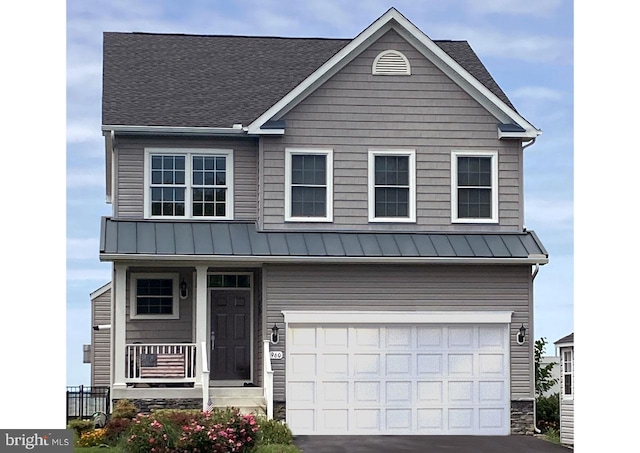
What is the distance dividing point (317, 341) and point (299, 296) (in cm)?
102

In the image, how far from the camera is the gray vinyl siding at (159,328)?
26844 millimetres

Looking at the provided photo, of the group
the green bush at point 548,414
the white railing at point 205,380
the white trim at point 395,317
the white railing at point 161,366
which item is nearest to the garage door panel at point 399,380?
the white trim at point 395,317

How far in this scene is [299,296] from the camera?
83.4ft

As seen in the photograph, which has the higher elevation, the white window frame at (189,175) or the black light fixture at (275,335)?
the white window frame at (189,175)

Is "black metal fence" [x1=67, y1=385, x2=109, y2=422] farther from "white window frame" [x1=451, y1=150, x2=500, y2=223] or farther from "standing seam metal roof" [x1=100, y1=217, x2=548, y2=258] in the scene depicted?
"white window frame" [x1=451, y1=150, x2=500, y2=223]

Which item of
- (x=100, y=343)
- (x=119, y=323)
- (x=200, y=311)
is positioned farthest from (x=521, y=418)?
(x=100, y=343)

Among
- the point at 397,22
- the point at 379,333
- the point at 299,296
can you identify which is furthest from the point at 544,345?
the point at 397,22

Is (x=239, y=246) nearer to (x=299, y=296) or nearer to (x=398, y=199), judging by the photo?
(x=299, y=296)

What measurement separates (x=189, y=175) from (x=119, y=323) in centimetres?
368

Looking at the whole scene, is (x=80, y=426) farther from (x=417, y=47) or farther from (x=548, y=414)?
(x=417, y=47)

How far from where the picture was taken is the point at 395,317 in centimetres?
2558

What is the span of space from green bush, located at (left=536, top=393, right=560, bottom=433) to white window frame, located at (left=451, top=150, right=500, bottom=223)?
435 centimetres

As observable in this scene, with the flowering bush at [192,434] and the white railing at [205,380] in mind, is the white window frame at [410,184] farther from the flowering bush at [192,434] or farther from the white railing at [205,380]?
the flowering bush at [192,434]

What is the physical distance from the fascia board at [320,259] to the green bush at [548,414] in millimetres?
3498
